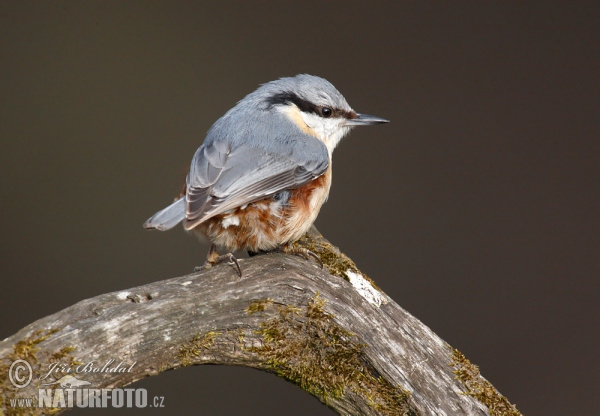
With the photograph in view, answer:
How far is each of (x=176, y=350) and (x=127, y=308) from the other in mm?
143

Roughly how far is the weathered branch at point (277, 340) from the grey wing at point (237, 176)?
164 millimetres

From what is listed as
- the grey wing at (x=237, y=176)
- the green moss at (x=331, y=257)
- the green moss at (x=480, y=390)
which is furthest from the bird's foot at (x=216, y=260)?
the green moss at (x=480, y=390)

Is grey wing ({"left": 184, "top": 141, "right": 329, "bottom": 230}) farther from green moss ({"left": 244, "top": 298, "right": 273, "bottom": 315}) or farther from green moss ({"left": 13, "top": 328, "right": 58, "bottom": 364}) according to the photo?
green moss ({"left": 13, "top": 328, "right": 58, "bottom": 364})

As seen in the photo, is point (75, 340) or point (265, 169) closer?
point (75, 340)

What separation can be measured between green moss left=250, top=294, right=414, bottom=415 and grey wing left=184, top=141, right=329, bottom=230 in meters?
0.30

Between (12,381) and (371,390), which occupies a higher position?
(12,381)

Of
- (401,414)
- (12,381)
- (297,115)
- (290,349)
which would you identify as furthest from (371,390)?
(297,115)

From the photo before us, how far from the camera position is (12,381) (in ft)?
3.91

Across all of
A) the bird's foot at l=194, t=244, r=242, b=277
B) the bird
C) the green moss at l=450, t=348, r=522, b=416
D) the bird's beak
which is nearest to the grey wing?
the bird

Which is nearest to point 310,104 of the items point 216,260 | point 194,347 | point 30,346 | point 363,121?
point 363,121

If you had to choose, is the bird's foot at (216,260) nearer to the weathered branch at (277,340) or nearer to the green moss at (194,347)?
the weathered branch at (277,340)

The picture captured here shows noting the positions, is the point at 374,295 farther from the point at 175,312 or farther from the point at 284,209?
the point at 175,312

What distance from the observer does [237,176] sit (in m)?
1.66

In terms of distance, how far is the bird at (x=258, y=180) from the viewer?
1604 mm
